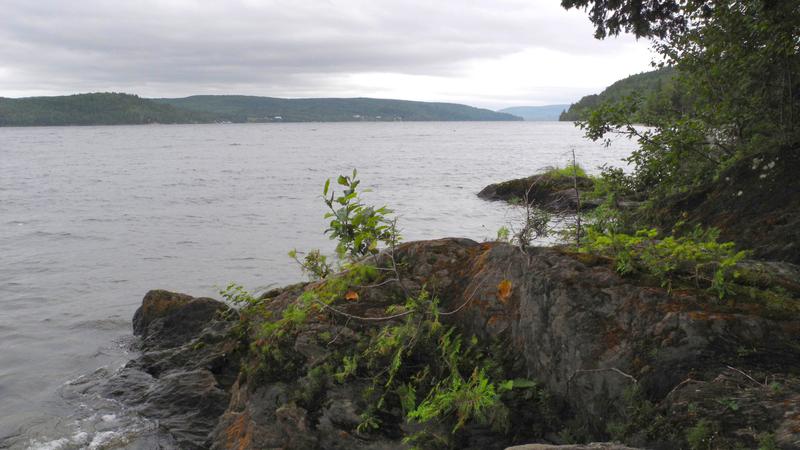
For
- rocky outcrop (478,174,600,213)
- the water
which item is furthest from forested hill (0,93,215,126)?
rocky outcrop (478,174,600,213)

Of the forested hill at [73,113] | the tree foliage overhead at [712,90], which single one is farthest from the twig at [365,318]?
the forested hill at [73,113]

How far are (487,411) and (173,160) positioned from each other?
55.9 m

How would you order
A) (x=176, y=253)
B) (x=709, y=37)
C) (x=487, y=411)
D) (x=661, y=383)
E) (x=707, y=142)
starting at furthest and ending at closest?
(x=176, y=253), (x=707, y=142), (x=709, y=37), (x=487, y=411), (x=661, y=383)

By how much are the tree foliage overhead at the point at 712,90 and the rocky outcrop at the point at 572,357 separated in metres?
4.17

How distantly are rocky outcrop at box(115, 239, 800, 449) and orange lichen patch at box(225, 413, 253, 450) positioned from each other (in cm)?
2

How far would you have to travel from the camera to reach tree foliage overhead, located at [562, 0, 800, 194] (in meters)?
8.20

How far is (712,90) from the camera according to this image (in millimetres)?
9492

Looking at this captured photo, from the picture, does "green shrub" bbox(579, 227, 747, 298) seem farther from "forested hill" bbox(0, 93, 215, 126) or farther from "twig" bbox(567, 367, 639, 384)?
"forested hill" bbox(0, 93, 215, 126)

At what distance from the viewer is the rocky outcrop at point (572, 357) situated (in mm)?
3543

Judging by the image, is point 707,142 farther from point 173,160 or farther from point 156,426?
point 173,160

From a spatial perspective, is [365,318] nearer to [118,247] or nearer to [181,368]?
[181,368]

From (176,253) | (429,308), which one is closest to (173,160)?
(176,253)

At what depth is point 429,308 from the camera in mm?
5293

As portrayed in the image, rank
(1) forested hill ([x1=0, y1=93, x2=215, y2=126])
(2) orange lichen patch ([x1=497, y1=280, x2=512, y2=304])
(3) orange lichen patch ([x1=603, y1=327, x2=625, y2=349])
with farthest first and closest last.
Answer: (1) forested hill ([x1=0, y1=93, x2=215, y2=126])
(2) orange lichen patch ([x1=497, y1=280, x2=512, y2=304])
(3) orange lichen patch ([x1=603, y1=327, x2=625, y2=349])
